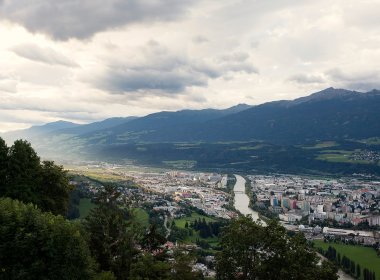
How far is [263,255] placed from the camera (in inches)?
867

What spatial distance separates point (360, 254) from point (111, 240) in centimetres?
5178

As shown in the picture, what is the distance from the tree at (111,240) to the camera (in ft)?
85.9

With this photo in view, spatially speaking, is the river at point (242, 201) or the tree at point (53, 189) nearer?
the tree at point (53, 189)

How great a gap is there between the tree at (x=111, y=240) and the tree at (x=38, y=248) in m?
5.19

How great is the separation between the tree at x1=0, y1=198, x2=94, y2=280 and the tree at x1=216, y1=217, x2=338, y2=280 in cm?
702

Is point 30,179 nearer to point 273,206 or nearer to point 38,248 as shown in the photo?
point 38,248

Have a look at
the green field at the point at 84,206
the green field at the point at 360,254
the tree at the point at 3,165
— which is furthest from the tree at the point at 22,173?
the green field at the point at 84,206

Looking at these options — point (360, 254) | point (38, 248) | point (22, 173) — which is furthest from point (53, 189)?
point (360, 254)

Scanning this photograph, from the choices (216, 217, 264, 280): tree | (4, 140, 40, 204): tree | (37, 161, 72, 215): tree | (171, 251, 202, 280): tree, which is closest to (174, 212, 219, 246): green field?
(37, 161, 72, 215): tree

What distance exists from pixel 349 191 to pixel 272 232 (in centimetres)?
12379

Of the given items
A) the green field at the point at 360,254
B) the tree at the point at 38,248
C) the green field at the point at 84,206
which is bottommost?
the green field at the point at 360,254

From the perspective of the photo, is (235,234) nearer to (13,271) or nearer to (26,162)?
(13,271)

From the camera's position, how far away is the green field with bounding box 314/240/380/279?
6171 centimetres

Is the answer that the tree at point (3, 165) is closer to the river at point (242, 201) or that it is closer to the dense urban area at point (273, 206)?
the dense urban area at point (273, 206)
